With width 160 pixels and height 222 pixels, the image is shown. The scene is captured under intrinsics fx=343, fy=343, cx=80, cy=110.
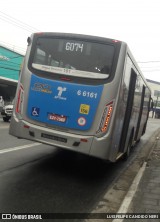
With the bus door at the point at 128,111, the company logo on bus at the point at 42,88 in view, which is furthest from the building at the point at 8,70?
the company logo on bus at the point at 42,88

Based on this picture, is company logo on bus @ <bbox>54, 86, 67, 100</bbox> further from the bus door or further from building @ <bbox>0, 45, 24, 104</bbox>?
building @ <bbox>0, 45, 24, 104</bbox>

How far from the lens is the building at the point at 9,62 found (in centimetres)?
3673

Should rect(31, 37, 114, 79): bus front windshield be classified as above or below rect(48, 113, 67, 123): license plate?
above

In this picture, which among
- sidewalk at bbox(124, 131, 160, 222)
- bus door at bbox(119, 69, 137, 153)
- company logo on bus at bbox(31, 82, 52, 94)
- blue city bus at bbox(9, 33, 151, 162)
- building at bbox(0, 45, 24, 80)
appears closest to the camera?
sidewalk at bbox(124, 131, 160, 222)

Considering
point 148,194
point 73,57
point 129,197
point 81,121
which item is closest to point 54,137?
point 81,121

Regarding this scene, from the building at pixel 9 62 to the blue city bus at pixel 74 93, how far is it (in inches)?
1155

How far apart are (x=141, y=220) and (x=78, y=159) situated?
530cm

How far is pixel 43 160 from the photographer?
9.70 m

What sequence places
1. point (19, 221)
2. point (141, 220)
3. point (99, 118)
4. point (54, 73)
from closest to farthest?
point (19, 221) → point (141, 220) → point (99, 118) → point (54, 73)

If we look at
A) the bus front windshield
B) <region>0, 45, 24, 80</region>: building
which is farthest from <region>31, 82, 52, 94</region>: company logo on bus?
<region>0, 45, 24, 80</region>: building

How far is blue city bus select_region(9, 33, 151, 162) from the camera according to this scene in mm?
7461

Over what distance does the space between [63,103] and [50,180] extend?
1.73 m

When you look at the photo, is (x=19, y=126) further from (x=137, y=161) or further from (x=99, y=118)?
(x=137, y=161)

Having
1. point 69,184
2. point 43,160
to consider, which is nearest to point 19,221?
point 69,184
